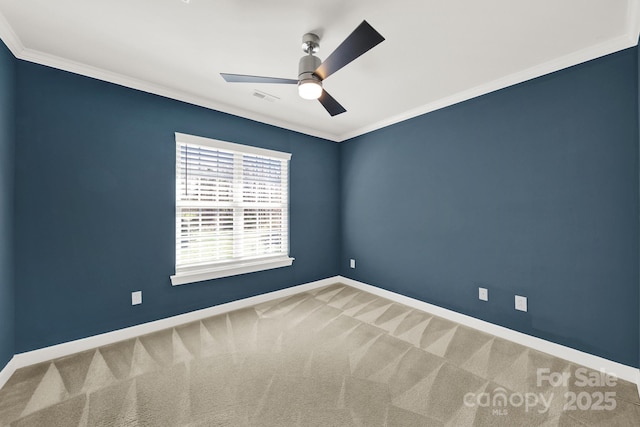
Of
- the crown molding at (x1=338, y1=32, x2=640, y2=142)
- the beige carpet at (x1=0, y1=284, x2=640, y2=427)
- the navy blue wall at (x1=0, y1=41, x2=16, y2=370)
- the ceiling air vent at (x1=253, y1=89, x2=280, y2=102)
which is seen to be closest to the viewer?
the beige carpet at (x1=0, y1=284, x2=640, y2=427)

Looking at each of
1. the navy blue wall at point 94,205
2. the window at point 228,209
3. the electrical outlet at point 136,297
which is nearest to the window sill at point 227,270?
the window at point 228,209

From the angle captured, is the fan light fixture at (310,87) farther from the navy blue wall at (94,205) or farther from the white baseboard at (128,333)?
the white baseboard at (128,333)

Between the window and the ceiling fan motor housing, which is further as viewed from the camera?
the window

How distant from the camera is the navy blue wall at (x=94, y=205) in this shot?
2199 mm

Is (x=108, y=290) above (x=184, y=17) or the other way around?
the other way around

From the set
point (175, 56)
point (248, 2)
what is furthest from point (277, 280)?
point (248, 2)

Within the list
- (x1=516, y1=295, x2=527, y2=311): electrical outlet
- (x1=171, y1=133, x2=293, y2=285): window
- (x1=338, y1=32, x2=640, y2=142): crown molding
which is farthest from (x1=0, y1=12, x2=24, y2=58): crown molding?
(x1=516, y1=295, x2=527, y2=311): electrical outlet

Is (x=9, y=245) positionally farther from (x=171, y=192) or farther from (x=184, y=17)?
(x=184, y=17)

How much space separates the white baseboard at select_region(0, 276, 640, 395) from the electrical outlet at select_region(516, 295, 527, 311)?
242mm

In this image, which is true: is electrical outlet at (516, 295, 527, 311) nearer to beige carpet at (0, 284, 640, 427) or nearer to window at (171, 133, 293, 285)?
beige carpet at (0, 284, 640, 427)

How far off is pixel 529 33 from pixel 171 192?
11.8 feet

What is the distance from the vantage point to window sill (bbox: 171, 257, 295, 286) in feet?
9.56

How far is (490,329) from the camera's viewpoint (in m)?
2.72

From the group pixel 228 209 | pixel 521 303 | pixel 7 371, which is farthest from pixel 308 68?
pixel 7 371
